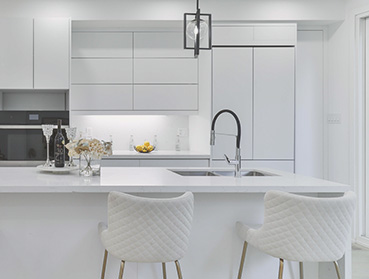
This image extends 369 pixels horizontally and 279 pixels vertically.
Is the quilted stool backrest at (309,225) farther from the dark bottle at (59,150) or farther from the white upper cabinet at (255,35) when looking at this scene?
the white upper cabinet at (255,35)

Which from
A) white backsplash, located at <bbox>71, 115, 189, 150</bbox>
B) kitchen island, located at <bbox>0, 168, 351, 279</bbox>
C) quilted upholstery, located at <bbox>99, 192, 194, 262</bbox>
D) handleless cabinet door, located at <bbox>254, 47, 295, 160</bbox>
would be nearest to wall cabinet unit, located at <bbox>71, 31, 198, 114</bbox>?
white backsplash, located at <bbox>71, 115, 189, 150</bbox>

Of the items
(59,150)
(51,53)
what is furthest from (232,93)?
(59,150)

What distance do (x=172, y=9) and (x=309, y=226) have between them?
298 cm

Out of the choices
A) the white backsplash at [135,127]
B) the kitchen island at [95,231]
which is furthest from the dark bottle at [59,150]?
the white backsplash at [135,127]

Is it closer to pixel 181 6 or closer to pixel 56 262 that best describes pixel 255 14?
pixel 181 6

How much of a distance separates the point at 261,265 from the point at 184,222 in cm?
76

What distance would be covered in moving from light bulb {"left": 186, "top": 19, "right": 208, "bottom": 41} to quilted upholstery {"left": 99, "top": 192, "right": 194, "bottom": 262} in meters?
1.08

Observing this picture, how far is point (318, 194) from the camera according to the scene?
2525 mm

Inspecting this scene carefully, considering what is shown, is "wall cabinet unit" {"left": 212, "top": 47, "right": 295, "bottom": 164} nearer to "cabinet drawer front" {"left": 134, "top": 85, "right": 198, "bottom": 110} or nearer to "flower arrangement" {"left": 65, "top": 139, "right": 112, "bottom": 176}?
"cabinet drawer front" {"left": 134, "top": 85, "right": 198, "bottom": 110}

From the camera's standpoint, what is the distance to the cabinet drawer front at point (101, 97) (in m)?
4.51

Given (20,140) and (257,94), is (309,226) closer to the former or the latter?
(257,94)

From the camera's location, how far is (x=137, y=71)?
4559 millimetres

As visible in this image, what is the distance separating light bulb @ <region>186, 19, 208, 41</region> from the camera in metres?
→ 2.54

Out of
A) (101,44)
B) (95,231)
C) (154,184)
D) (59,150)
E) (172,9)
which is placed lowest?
(95,231)
